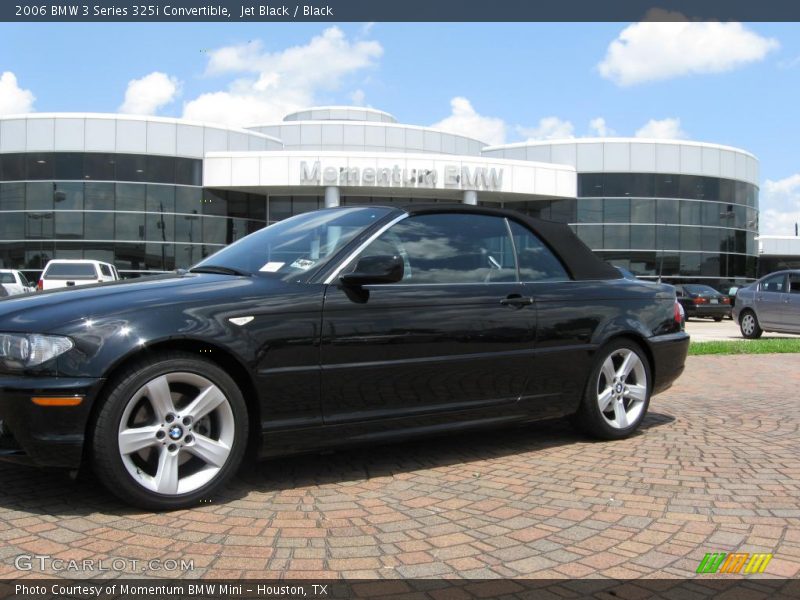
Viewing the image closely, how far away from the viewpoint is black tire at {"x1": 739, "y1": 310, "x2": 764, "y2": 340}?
54.2 feet

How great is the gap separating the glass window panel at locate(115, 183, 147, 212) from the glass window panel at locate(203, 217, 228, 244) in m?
2.99

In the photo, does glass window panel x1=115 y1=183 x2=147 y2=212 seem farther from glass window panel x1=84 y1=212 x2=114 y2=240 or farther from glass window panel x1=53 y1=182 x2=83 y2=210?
glass window panel x1=84 y1=212 x2=114 y2=240

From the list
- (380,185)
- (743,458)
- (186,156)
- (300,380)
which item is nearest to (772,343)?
(743,458)

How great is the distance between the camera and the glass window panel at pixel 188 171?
33.7 meters

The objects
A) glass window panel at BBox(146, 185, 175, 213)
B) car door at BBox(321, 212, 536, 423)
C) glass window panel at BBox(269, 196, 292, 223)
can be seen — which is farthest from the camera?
glass window panel at BBox(269, 196, 292, 223)

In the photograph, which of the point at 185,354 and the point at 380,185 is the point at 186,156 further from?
the point at 185,354

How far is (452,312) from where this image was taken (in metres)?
4.17

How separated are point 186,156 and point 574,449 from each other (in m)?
32.1

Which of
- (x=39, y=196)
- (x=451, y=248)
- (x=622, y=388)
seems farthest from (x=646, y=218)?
(x=451, y=248)

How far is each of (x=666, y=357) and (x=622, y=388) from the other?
0.52 m

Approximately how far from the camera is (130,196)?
32.8 metres

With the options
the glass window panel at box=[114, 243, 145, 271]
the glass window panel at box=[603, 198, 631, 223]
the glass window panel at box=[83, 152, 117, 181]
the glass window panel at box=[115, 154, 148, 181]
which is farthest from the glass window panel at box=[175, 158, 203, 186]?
the glass window panel at box=[603, 198, 631, 223]

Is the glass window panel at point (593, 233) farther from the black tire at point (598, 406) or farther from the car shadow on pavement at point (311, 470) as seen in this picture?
the black tire at point (598, 406)

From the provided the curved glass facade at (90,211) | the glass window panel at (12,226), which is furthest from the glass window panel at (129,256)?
the glass window panel at (12,226)
